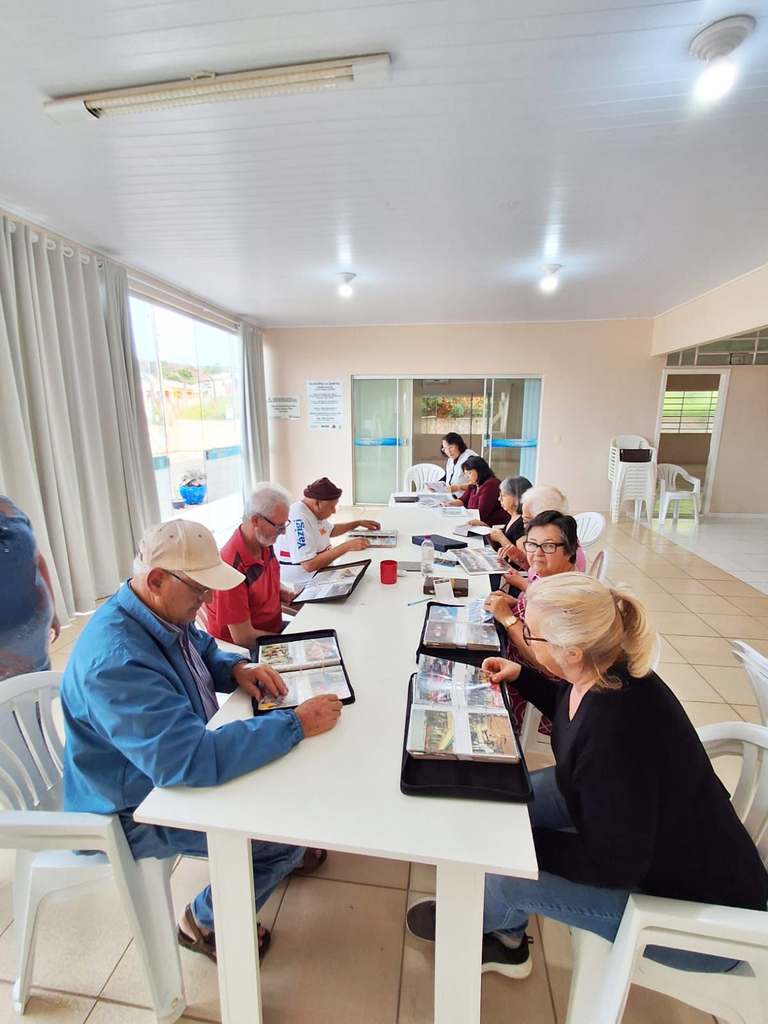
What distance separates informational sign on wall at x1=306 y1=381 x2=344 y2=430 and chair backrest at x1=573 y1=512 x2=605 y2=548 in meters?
4.60

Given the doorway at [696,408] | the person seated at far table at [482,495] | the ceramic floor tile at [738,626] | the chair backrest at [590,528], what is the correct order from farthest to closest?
the doorway at [696,408] → the person seated at far table at [482,495] → the ceramic floor tile at [738,626] → the chair backrest at [590,528]

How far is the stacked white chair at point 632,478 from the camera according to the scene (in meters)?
6.41

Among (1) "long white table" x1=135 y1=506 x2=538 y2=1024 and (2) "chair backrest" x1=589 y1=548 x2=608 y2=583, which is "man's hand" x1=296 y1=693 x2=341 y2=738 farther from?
(2) "chair backrest" x1=589 y1=548 x2=608 y2=583

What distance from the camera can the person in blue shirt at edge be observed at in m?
0.97

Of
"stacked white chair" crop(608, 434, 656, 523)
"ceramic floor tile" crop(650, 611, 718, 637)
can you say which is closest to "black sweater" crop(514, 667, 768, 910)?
"ceramic floor tile" crop(650, 611, 718, 637)

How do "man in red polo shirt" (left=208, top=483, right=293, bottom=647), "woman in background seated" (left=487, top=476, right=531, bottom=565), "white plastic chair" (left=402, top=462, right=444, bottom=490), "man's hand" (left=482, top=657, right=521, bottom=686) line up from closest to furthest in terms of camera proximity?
"man's hand" (left=482, top=657, right=521, bottom=686), "man in red polo shirt" (left=208, top=483, right=293, bottom=647), "woman in background seated" (left=487, top=476, right=531, bottom=565), "white plastic chair" (left=402, top=462, right=444, bottom=490)

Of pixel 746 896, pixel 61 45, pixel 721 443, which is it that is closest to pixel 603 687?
pixel 746 896

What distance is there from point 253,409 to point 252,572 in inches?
214

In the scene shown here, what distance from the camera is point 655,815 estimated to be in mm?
884

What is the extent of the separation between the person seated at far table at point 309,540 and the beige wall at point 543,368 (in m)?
4.80

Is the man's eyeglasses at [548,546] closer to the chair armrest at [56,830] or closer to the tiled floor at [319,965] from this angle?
the tiled floor at [319,965]

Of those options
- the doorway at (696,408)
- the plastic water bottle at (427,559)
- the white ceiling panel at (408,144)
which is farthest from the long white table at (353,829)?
the doorway at (696,408)

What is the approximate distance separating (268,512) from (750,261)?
4801mm

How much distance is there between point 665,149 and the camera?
91.7 inches
